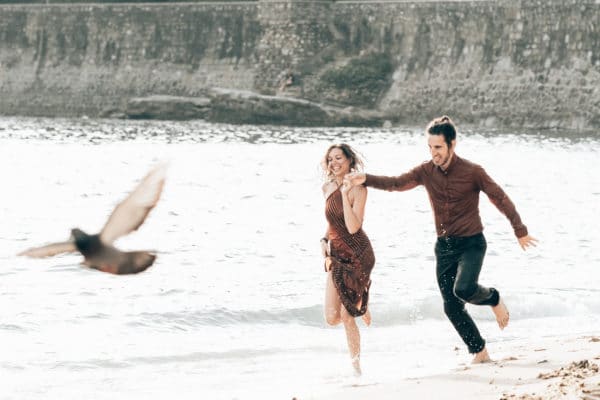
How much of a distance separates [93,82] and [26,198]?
29.5m

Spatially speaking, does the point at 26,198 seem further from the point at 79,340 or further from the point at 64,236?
the point at 79,340

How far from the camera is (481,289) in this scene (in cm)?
840

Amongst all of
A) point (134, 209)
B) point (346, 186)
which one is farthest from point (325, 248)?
point (134, 209)

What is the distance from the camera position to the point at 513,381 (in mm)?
7797

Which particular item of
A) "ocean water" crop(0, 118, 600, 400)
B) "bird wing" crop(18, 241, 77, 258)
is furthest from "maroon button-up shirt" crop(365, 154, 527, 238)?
"bird wing" crop(18, 241, 77, 258)

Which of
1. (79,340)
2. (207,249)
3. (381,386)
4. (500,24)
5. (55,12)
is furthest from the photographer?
(55,12)

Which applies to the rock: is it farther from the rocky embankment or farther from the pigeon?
the pigeon

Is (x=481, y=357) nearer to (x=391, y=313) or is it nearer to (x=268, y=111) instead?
(x=391, y=313)

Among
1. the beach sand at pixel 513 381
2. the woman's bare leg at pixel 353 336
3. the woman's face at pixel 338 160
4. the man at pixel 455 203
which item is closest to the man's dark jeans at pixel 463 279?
the man at pixel 455 203

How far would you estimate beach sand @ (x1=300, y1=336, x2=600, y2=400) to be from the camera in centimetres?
718

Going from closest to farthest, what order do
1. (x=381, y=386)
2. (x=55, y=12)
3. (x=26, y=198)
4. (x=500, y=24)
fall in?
(x=381, y=386) < (x=26, y=198) < (x=500, y=24) < (x=55, y=12)

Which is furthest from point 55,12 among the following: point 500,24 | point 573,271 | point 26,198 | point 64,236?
point 573,271

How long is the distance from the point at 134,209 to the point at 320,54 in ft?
132

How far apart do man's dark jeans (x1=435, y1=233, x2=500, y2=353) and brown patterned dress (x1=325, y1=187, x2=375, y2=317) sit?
1.46ft
